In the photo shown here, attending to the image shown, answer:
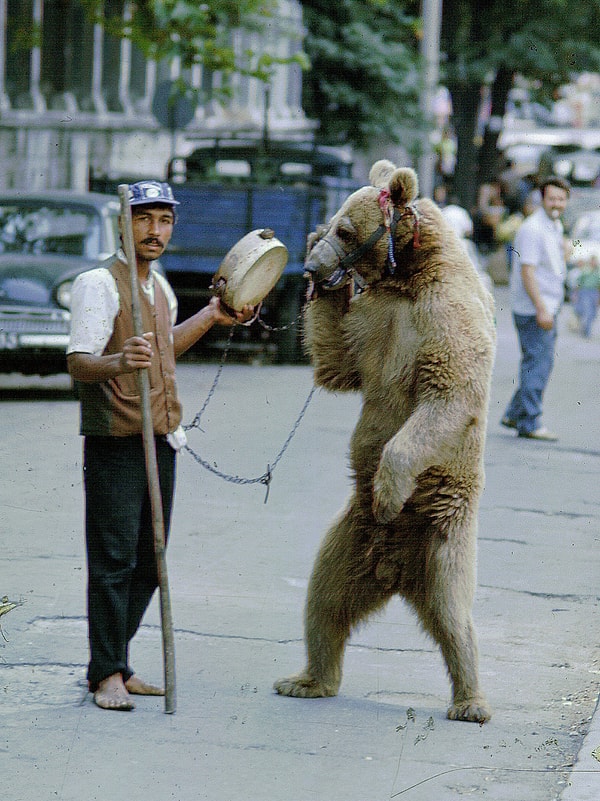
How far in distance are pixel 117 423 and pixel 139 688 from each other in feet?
3.06

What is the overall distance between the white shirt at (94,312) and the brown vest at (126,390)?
0.03 m

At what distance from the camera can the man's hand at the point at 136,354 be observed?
4.63 metres

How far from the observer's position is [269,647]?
579cm

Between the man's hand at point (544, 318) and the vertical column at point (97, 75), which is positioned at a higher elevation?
the vertical column at point (97, 75)

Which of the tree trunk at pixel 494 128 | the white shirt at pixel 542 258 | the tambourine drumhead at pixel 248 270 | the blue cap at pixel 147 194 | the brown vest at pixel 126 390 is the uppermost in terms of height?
the blue cap at pixel 147 194

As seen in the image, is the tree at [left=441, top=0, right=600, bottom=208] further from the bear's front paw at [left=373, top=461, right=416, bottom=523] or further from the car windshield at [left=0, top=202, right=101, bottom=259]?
the bear's front paw at [left=373, top=461, right=416, bottom=523]

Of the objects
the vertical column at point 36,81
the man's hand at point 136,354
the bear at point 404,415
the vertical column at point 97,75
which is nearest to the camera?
the man's hand at point 136,354

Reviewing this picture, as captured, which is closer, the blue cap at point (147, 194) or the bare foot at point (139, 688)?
the blue cap at point (147, 194)

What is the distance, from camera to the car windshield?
12953 mm

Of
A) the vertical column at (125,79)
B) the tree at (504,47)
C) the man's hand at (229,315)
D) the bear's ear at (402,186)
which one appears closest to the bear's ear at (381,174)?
the bear's ear at (402,186)

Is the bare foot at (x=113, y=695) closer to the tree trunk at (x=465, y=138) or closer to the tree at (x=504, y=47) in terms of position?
the tree at (x=504, y=47)

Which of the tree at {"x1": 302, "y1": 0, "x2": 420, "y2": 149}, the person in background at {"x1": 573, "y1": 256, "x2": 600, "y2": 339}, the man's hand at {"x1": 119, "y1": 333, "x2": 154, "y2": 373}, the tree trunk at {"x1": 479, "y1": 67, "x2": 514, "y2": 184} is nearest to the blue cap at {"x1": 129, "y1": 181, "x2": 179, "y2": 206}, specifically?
the man's hand at {"x1": 119, "y1": 333, "x2": 154, "y2": 373}

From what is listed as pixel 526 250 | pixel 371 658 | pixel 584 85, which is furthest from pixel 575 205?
pixel 371 658

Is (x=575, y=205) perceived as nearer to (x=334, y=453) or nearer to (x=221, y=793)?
(x=334, y=453)
